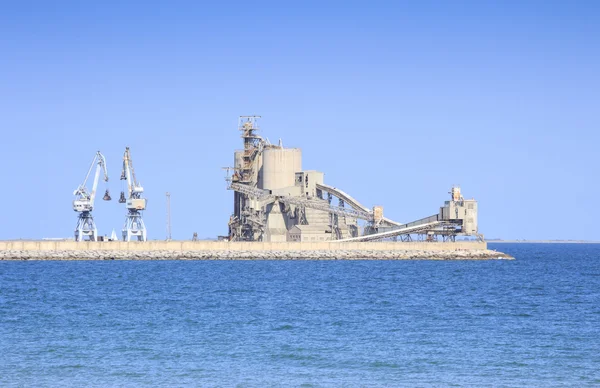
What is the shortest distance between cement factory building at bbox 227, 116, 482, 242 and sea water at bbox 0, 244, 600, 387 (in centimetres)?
3319

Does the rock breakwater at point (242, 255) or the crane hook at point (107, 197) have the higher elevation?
the crane hook at point (107, 197)

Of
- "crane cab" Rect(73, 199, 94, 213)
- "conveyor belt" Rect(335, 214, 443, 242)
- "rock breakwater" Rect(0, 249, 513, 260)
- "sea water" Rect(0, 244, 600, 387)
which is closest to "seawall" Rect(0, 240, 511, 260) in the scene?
"rock breakwater" Rect(0, 249, 513, 260)

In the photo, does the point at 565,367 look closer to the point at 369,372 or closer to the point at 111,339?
the point at 369,372

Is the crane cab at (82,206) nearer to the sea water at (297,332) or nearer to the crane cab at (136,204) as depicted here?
the crane cab at (136,204)

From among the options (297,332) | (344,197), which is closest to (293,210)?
(344,197)

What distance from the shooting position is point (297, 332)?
121 ft

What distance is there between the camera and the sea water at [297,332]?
2822cm

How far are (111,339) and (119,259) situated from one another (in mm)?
62267

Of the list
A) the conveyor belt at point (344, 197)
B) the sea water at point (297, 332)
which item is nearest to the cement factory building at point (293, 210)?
the conveyor belt at point (344, 197)

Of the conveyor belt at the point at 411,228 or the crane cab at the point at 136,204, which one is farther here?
the crane cab at the point at 136,204

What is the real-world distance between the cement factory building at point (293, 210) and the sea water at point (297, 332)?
109ft

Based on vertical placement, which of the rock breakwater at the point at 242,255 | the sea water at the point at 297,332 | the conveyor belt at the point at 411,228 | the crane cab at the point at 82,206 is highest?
the crane cab at the point at 82,206

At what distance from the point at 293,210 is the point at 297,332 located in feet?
217

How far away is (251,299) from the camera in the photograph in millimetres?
50406
